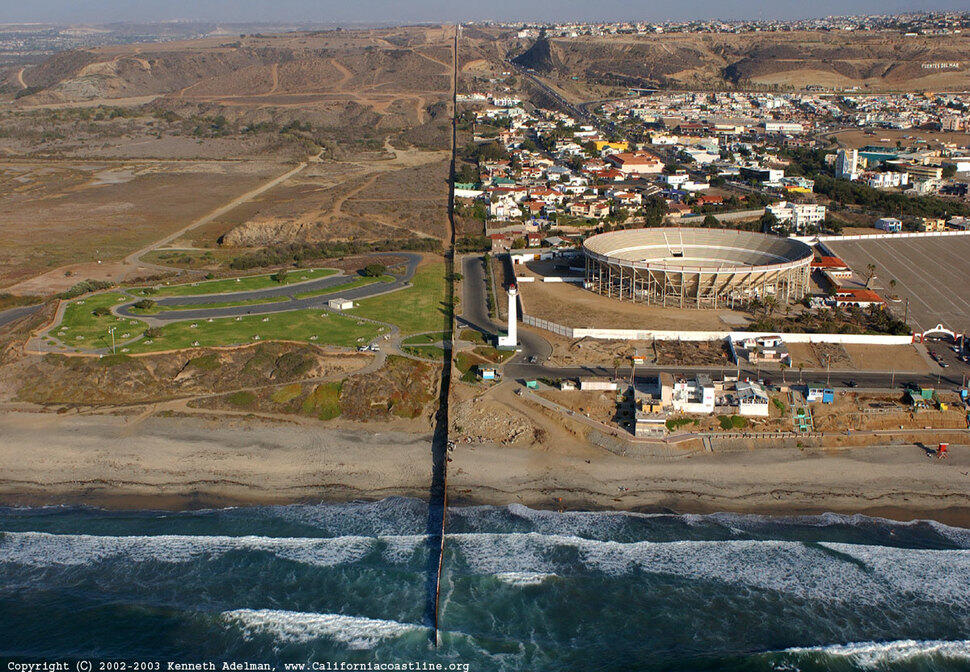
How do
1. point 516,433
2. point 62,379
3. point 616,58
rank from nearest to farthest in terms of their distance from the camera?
point 516,433 → point 62,379 → point 616,58

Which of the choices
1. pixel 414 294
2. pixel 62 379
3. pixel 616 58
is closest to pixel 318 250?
pixel 414 294

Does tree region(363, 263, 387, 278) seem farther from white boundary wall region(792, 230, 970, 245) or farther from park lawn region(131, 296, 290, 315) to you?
white boundary wall region(792, 230, 970, 245)

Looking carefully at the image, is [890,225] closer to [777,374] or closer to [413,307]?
[777,374]

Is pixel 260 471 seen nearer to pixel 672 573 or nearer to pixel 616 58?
pixel 672 573

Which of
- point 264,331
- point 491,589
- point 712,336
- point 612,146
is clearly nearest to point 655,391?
point 712,336

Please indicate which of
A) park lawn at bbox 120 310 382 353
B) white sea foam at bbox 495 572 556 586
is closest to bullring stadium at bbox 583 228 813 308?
park lawn at bbox 120 310 382 353

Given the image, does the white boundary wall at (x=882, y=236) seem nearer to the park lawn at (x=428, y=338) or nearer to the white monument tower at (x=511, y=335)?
the white monument tower at (x=511, y=335)

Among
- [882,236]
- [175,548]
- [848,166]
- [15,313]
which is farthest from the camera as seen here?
[848,166]
